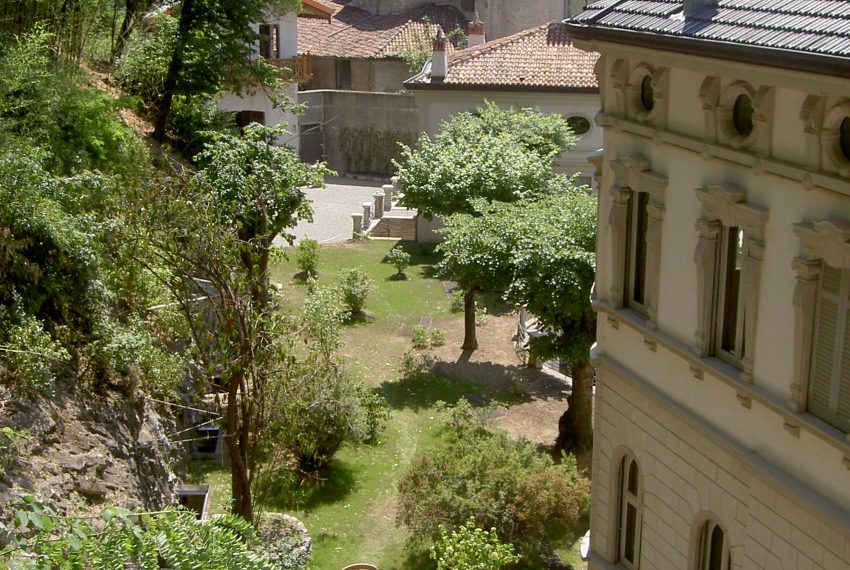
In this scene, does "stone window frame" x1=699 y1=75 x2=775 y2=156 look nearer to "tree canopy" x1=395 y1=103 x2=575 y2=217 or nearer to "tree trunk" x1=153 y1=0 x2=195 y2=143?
Answer: "tree canopy" x1=395 y1=103 x2=575 y2=217

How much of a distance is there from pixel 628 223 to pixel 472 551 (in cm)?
583

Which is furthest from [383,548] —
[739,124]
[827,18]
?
[827,18]

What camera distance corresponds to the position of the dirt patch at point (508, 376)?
22.2 m

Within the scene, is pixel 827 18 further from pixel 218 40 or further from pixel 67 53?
pixel 218 40

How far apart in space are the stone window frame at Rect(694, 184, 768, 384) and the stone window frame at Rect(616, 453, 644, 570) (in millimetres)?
2203

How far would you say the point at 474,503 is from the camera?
1614cm

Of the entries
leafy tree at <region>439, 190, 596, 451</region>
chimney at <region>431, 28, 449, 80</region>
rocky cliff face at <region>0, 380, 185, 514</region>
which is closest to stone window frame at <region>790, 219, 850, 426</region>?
rocky cliff face at <region>0, 380, 185, 514</region>

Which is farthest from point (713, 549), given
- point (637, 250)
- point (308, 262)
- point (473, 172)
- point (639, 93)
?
point (308, 262)

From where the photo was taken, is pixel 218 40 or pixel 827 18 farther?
pixel 218 40

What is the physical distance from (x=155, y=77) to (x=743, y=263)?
19.3m

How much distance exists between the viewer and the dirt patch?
72.8 feet

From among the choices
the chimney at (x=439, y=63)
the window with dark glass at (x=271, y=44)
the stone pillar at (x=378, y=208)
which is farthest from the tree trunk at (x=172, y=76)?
the stone pillar at (x=378, y=208)

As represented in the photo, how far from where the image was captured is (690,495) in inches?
416

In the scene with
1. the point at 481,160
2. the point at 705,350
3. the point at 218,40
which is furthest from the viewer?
the point at 481,160
